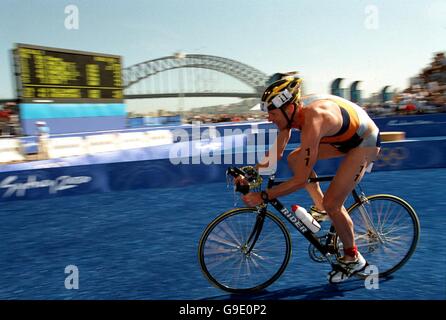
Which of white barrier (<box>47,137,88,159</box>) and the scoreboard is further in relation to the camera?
the scoreboard

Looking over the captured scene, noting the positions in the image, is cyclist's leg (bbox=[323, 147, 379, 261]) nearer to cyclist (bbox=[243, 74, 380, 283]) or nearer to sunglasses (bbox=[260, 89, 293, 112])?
cyclist (bbox=[243, 74, 380, 283])

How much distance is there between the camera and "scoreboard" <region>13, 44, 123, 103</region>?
21.3 meters

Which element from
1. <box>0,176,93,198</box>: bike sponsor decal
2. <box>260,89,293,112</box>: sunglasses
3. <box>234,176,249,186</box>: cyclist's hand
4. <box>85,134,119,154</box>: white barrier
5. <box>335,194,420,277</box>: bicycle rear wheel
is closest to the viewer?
<box>260,89,293,112</box>: sunglasses

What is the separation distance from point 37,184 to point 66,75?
17006mm

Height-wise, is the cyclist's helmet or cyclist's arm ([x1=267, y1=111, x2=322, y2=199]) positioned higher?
the cyclist's helmet

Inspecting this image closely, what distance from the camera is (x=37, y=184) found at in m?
8.33

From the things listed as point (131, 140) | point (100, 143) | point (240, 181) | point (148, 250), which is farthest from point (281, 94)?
point (131, 140)

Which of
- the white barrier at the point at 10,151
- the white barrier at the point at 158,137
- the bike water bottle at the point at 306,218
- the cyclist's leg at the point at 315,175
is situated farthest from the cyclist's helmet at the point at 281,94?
the white barrier at the point at 158,137

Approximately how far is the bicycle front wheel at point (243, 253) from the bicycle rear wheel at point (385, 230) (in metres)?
0.73

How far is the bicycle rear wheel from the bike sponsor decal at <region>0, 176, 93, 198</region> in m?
6.45

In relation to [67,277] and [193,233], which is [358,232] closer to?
[193,233]

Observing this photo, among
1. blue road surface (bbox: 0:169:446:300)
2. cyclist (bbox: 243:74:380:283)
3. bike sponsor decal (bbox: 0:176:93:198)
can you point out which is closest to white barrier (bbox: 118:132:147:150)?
bike sponsor decal (bbox: 0:176:93:198)

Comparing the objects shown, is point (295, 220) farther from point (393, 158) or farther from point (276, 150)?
point (393, 158)
